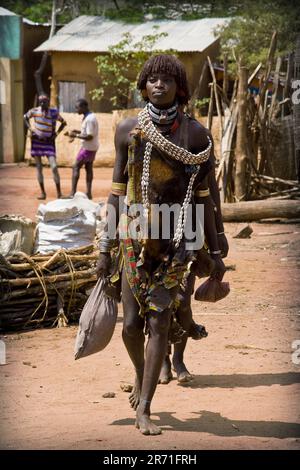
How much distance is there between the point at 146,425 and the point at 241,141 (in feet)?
27.0

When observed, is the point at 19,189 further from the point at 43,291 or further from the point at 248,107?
the point at 43,291

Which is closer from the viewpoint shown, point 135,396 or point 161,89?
point 161,89

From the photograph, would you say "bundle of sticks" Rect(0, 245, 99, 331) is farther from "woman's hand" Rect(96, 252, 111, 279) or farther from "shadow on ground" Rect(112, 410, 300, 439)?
"shadow on ground" Rect(112, 410, 300, 439)

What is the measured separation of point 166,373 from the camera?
15.9 ft

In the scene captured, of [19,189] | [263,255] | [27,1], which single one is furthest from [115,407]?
[27,1]

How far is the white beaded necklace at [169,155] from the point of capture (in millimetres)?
3844

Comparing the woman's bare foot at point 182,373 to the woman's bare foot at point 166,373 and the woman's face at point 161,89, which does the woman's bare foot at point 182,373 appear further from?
the woman's face at point 161,89

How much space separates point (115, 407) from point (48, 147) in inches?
364

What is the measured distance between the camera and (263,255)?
9133mm

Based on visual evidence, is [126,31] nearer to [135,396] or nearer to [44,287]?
[44,287]

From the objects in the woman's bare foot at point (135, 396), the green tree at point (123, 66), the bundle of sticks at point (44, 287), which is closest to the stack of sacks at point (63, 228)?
the bundle of sticks at point (44, 287)

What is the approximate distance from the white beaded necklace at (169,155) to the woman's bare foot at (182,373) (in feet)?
3.56

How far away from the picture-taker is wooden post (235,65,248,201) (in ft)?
37.8

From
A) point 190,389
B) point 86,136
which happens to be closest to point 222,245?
point 190,389
